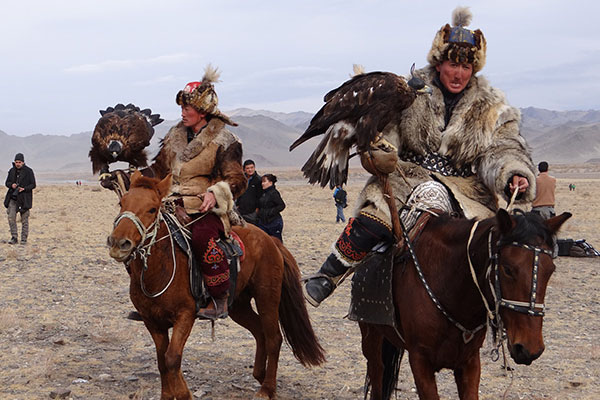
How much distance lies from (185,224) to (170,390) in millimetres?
1288

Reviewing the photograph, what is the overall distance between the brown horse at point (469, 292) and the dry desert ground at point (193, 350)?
1162 millimetres

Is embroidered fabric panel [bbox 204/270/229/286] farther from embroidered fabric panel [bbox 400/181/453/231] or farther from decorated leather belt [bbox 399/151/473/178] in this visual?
decorated leather belt [bbox 399/151/473/178]

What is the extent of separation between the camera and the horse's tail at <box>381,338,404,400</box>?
4934 mm

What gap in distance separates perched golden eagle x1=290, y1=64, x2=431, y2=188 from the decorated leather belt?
1.60 ft

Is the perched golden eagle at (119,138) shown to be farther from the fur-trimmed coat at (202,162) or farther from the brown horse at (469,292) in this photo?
the brown horse at (469,292)

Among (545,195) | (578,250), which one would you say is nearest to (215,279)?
(545,195)

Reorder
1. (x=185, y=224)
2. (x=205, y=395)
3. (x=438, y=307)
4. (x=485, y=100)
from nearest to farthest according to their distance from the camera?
(x=438, y=307) < (x=485, y=100) < (x=185, y=224) < (x=205, y=395)

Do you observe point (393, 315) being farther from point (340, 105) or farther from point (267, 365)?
point (267, 365)

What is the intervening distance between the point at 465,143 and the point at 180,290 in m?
2.38

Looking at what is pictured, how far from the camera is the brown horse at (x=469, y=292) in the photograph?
3.12 metres

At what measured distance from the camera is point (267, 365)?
18.7 ft

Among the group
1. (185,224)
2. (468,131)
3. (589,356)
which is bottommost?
(589,356)

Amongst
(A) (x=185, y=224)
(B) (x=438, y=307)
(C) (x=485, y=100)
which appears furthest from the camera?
(A) (x=185, y=224)

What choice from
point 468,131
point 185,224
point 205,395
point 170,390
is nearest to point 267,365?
point 205,395
